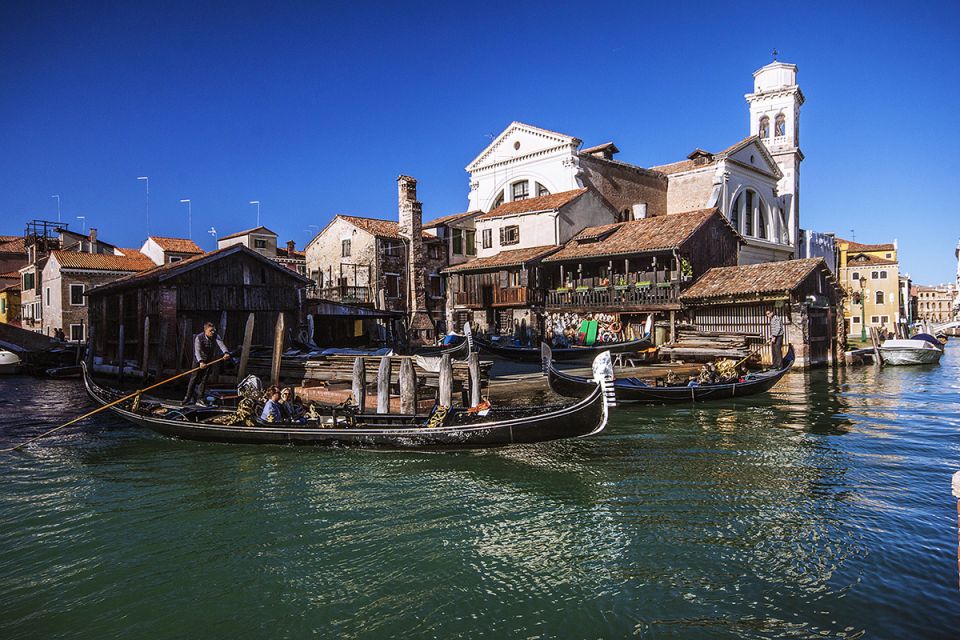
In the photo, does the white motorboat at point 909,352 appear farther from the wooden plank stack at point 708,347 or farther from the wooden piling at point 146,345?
the wooden piling at point 146,345

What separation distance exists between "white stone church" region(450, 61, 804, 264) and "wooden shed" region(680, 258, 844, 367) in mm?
7648

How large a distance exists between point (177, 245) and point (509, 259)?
76.8 feet

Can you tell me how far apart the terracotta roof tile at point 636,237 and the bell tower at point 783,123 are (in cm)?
1326

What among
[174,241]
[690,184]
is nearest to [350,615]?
[690,184]

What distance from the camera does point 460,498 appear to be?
8133mm

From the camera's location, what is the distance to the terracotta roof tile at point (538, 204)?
29.1 m

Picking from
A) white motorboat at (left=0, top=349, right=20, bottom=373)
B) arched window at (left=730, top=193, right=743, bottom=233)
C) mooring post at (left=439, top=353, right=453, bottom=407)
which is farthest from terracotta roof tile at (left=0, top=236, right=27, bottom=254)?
arched window at (left=730, top=193, right=743, bottom=233)

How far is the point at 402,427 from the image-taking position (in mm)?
10195

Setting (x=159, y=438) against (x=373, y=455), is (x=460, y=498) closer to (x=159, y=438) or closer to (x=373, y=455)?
(x=373, y=455)

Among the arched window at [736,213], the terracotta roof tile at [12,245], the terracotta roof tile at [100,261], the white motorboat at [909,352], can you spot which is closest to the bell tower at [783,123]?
the arched window at [736,213]

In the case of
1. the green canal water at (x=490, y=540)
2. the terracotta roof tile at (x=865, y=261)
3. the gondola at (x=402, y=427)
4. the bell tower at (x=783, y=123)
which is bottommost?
the green canal water at (x=490, y=540)

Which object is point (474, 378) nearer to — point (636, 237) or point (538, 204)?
point (636, 237)

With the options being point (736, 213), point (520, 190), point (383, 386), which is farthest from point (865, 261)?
point (383, 386)

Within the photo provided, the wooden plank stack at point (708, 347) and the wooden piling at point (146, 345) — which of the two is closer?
the wooden piling at point (146, 345)
